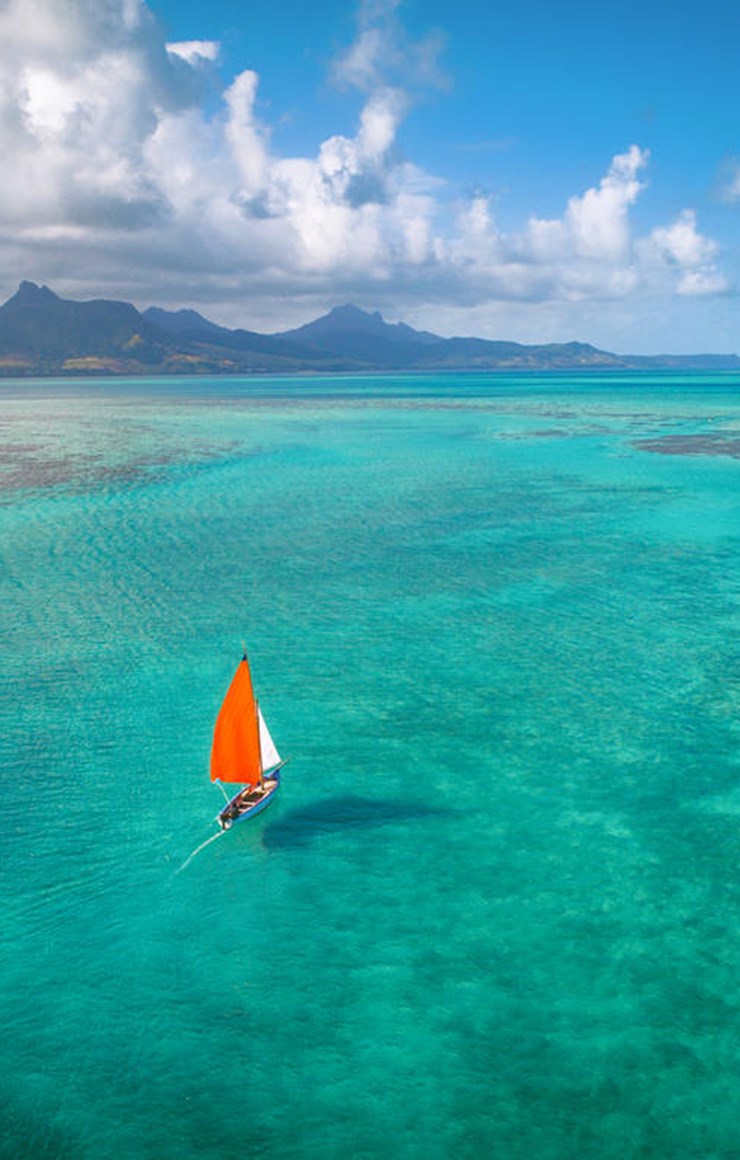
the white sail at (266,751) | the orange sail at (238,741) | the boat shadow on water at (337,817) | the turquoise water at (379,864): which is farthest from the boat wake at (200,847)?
the white sail at (266,751)

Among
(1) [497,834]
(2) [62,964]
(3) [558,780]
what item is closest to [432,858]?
(1) [497,834]

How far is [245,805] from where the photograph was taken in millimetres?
28359

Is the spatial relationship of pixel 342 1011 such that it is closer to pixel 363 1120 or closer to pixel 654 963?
pixel 363 1120

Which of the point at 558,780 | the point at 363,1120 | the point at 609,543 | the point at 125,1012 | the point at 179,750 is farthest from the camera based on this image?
the point at 609,543

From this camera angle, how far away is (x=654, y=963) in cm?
2255

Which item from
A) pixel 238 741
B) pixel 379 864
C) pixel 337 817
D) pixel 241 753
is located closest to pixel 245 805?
pixel 241 753

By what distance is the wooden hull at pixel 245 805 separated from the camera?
1097 inches

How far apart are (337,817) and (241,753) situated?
3.95 metres

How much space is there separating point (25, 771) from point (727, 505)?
2698 inches

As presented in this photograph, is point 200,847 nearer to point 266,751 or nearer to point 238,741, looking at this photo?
point 238,741

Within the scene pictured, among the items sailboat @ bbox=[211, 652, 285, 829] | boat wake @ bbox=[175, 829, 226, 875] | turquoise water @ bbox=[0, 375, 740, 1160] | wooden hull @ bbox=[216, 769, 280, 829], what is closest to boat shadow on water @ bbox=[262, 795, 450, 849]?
turquoise water @ bbox=[0, 375, 740, 1160]

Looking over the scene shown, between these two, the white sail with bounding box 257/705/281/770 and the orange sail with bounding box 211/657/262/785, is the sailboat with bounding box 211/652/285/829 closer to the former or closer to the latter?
the orange sail with bounding box 211/657/262/785

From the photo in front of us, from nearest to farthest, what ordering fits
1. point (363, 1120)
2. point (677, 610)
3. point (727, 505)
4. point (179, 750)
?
point (363, 1120) < point (179, 750) < point (677, 610) < point (727, 505)

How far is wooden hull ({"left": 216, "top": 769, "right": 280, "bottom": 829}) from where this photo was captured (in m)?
27.9
